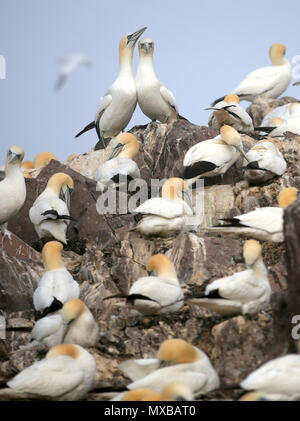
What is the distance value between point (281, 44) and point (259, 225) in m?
8.61

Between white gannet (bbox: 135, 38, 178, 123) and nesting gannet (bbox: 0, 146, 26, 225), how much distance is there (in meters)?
3.65

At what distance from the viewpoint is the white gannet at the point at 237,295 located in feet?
28.9

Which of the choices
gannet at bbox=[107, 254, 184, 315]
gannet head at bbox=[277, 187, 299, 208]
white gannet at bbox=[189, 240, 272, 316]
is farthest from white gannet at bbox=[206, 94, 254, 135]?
white gannet at bbox=[189, 240, 272, 316]

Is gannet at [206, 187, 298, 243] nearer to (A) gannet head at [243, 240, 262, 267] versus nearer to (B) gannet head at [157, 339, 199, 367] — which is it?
(A) gannet head at [243, 240, 262, 267]

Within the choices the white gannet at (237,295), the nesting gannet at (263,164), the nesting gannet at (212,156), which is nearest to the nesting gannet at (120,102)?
the nesting gannet at (212,156)

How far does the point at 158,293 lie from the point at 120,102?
254 inches

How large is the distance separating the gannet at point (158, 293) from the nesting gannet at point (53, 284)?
0.82 meters

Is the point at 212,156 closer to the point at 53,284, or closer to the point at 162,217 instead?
the point at 162,217

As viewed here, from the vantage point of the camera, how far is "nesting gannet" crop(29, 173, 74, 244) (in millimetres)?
11848

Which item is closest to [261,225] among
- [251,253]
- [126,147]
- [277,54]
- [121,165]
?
[251,253]

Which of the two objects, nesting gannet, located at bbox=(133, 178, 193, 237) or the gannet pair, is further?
nesting gannet, located at bbox=(133, 178, 193, 237)

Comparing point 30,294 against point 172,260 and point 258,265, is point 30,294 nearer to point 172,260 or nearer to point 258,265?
point 172,260

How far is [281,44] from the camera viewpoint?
1856 centimetres

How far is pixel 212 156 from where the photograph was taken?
12578 mm
